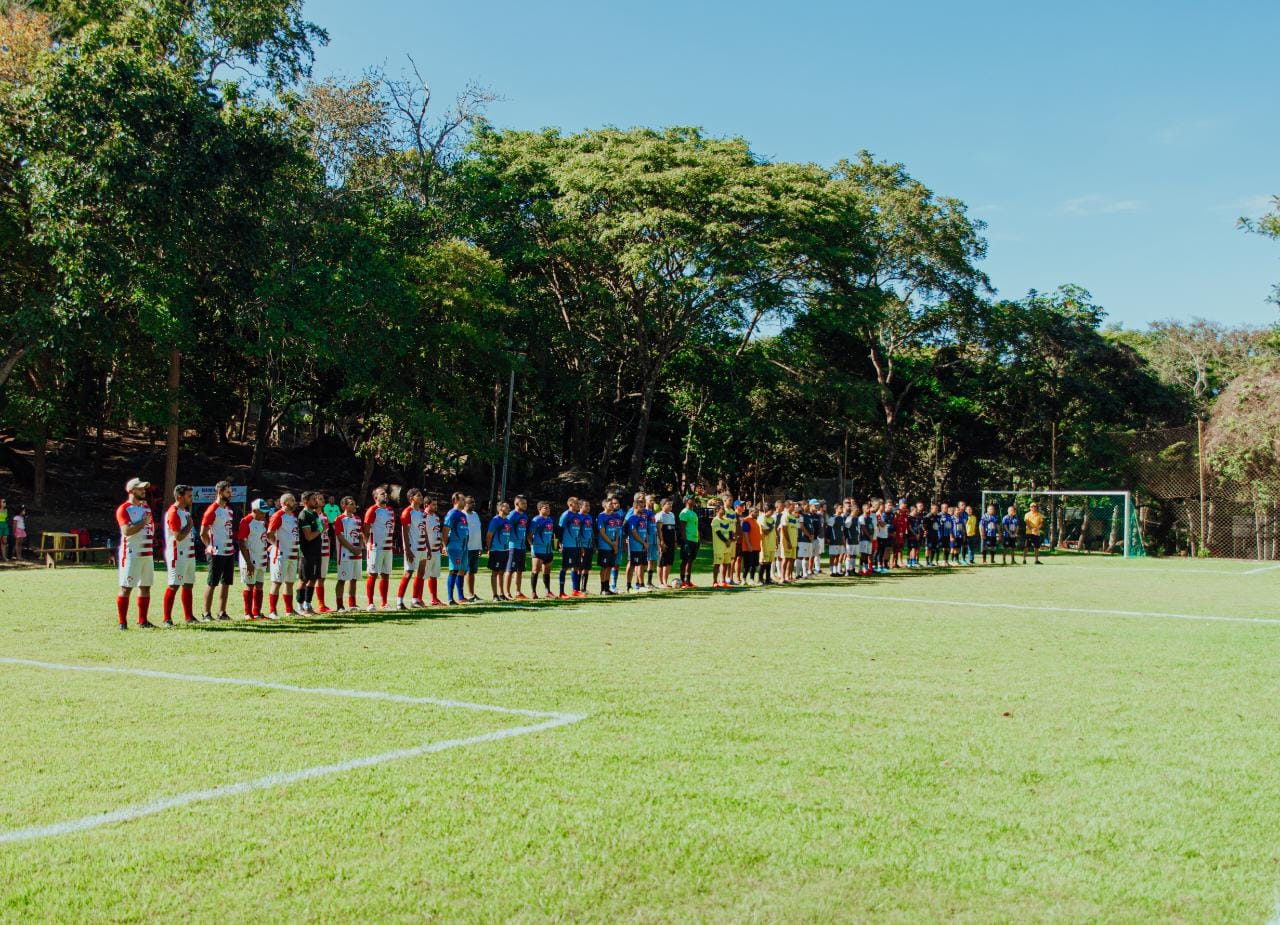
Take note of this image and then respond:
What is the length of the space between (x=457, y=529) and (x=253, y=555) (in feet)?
10.6

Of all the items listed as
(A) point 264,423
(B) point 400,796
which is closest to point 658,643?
(B) point 400,796

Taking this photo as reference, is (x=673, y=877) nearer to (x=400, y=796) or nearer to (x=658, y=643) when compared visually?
(x=400, y=796)

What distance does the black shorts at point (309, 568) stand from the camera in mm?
14234

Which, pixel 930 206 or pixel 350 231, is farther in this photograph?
pixel 930 206

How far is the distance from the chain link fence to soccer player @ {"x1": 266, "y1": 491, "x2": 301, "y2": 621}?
28.6 meters

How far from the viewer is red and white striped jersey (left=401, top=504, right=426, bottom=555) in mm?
15633

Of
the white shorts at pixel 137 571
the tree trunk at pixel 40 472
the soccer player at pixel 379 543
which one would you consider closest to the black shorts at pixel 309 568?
the soccer player at pixel 379 543

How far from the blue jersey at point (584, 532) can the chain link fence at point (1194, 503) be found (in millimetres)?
23084

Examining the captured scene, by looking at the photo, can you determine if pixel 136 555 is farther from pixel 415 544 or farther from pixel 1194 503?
pixel 1194 503

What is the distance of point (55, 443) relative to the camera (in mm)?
41438

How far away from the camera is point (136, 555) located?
11938 mm

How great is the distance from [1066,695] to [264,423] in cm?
3252

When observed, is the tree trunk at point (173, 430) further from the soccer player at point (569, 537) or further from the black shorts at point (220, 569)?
the black shorts at point (220, 569)

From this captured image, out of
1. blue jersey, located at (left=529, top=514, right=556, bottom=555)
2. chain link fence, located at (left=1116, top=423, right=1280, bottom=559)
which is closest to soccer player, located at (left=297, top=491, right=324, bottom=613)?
blue jersey, located at (left=529, top=514, right=556, bottom=555)
